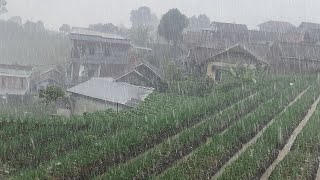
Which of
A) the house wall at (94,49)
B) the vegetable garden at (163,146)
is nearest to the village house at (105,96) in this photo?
the vegetable garden at (163,146)

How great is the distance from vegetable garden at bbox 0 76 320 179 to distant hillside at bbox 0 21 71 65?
3483 cm

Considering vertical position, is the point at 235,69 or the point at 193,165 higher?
the point at 235,69

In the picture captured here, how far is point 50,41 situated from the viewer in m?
61.3

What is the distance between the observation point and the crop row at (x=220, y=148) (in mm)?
11508

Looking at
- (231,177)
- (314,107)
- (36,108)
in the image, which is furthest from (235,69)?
(231,177)

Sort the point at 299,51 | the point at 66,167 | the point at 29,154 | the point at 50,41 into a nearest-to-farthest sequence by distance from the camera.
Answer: the point at 66,167 → the point at 29,154 → the point at 299,51 → the point at 50,41

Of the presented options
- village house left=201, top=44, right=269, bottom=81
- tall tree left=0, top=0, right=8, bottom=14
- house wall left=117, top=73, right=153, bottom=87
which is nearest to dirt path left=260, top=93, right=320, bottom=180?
village house left=201, top=44, right=269, bottom=81

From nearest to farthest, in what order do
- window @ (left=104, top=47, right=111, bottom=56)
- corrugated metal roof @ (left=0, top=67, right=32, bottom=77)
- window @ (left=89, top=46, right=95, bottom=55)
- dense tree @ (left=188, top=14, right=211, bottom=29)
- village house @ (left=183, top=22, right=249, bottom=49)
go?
corrugated metal roof @ (left=0, top=67, right=32, bottom=77), window @ (left=89, top=46, right=95, bottom=55), window @ (left=104, top=47, right=111, bottom=56), village house @ (left=183, top=22, right=249, bottom=49), dense tree @ (left=188, top=14, right=211, bottom=29)

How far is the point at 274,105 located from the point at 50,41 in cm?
4557

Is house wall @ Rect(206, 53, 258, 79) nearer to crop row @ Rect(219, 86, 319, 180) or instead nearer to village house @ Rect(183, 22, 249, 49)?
village house @ Rect(183, 22, 249, 49)

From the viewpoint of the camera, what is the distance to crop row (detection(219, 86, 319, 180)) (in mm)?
11523

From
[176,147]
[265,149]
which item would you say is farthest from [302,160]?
[176,147]

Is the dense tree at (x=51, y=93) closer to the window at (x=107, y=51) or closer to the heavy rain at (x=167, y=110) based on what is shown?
the heavy rain at (x=167, y=110)

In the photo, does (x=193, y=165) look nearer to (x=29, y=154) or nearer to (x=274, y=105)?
(x=29, y=154)
